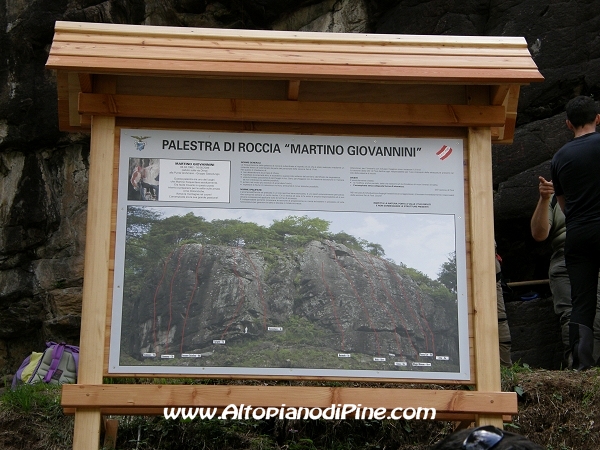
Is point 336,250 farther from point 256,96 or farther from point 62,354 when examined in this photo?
point 62,354

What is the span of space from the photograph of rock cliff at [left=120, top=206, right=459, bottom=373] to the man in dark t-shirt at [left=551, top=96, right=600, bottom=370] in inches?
85.3

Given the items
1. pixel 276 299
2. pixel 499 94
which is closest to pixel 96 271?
pixel 276 299

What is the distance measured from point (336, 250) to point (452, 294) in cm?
74

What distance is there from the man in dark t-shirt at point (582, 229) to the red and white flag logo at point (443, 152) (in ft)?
6.85

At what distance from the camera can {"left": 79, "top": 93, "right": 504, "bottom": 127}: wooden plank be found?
4902 mm

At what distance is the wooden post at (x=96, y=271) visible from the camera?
453 centimetres

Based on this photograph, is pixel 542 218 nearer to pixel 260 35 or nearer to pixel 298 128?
pixel 298 128

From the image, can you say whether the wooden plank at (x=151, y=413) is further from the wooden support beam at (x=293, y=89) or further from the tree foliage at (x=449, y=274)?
the wooden support beam at (x=293, y=89)

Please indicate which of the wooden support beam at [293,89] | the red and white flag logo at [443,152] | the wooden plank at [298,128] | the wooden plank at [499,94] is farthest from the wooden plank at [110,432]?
the wooden plank at [499,94]

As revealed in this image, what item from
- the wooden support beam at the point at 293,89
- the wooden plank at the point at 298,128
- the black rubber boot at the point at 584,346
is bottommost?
the black rubber boot at the point at 584,346

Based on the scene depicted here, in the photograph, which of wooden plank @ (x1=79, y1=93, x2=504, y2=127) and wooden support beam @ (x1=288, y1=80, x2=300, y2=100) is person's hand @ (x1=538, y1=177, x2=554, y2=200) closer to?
wooden plank @ (x1=79, y1=93, x2=504, y2=127)

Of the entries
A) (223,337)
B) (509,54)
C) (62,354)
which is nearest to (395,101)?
(509,54)

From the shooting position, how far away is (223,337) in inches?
184

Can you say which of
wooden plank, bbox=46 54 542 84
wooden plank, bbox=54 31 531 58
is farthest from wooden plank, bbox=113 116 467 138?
wooden plank, bbox=54 31 531 58
